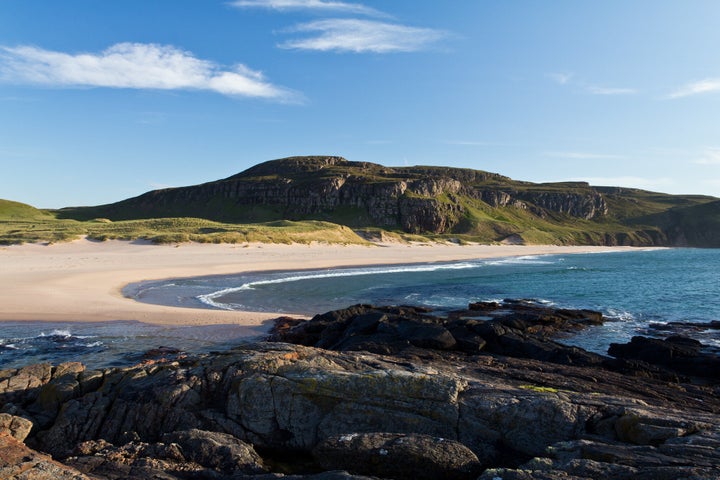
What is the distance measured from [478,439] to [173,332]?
1627 centimetres

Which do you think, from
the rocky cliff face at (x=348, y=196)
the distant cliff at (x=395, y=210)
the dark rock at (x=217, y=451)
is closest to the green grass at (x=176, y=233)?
the rocky cliff face at (x=348, y=196)

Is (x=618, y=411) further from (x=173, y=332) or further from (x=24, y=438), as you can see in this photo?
(x=173, y=332)

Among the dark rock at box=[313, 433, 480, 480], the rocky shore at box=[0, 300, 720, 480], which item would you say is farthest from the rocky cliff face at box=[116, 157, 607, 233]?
the dark rock at box=[313, 433, 480, 480]

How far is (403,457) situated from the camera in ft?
20.4

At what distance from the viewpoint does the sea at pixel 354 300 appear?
17156 millimetres

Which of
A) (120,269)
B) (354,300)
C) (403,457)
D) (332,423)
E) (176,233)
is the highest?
(176,233)

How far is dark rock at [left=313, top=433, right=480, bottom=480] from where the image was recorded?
615 cm

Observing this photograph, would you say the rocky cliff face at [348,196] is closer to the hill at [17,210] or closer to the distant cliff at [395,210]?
the distant cliff at [395,210]

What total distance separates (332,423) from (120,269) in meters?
40.6

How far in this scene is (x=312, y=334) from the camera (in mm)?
20109

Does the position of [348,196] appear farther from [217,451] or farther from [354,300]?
[217,451]

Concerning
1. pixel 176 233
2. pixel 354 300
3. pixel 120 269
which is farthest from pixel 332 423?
pixel 176 233

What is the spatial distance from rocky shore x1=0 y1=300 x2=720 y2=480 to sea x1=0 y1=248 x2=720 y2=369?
6.76m

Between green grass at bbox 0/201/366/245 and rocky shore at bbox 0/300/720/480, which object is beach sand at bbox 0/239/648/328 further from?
rocky shore at bbox 0/300/720/480
